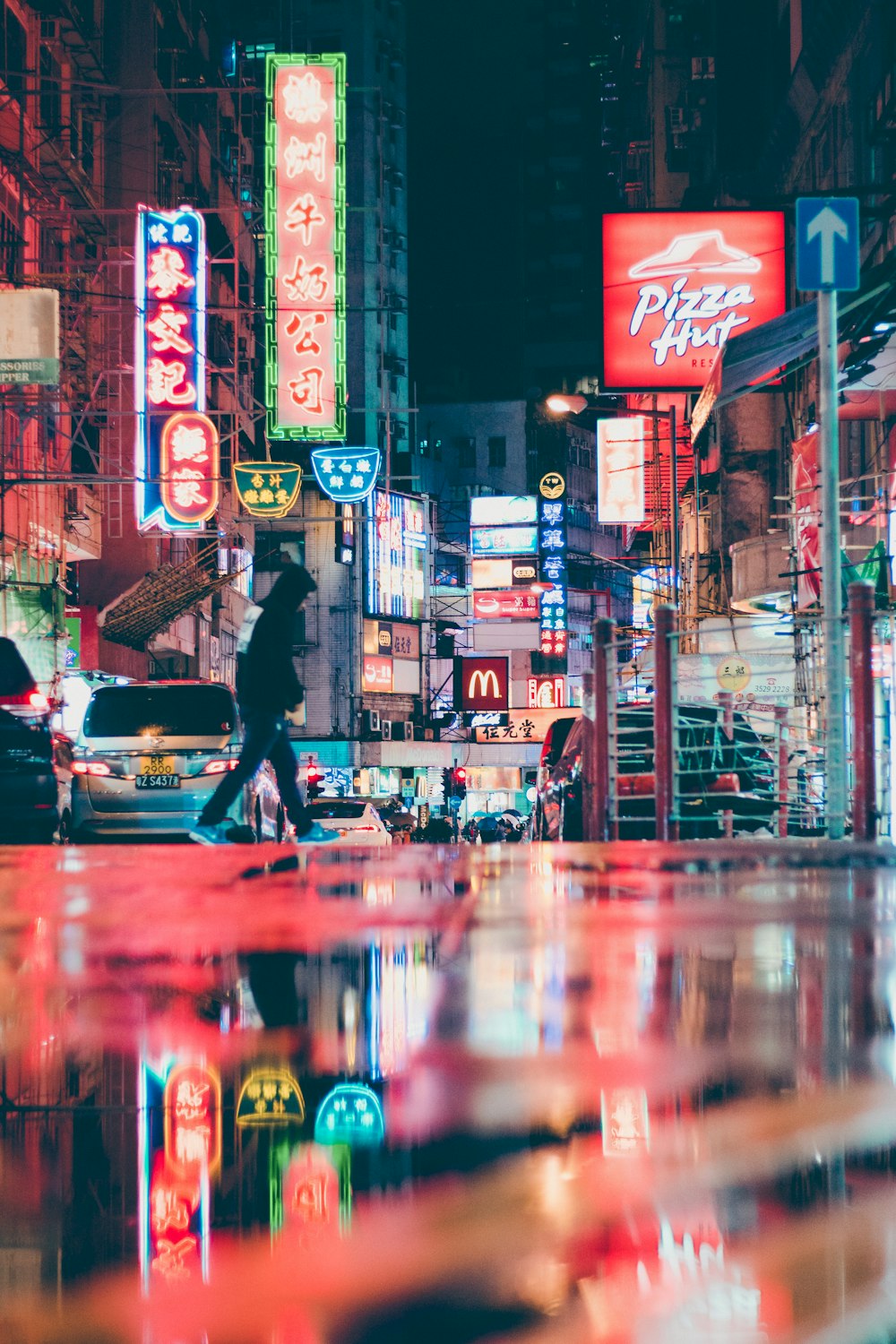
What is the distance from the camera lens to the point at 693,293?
25.1 meters

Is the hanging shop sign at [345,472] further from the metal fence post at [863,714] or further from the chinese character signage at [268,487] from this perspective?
the metal fence post at [863,714]

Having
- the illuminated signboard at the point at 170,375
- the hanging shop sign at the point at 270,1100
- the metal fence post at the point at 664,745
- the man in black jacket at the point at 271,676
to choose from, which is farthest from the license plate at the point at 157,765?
the illuminated signboard at the point at 170,375

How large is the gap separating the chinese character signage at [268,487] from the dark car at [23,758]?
1531 cm

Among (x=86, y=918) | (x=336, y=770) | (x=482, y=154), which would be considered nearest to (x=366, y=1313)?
(x=86, y=918)

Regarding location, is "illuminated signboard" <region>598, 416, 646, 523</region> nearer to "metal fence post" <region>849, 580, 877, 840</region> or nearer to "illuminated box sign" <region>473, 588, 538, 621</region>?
"illuminated box sign" <region>473, 588, 538, 621</region>

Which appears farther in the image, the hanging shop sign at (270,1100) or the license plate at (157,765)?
the license plate at (157,765)

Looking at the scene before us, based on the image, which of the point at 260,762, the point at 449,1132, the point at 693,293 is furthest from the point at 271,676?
the point at 693,293

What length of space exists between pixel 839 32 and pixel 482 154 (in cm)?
7534

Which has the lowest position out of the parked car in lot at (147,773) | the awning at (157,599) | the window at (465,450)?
the parked car in lot at (147,773)

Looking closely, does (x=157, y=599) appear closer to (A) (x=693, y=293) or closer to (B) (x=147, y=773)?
(A) (x=693, y=293)

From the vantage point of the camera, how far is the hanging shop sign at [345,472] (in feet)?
89.8

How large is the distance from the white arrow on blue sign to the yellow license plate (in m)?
6.40

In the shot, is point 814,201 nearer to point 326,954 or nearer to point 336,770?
point 326,954

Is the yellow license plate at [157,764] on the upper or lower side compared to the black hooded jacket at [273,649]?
lower
